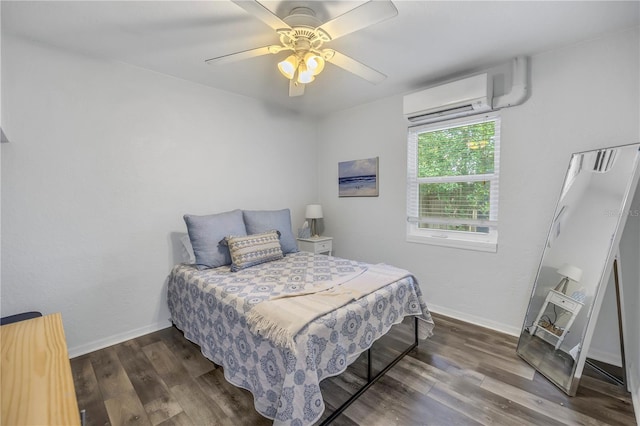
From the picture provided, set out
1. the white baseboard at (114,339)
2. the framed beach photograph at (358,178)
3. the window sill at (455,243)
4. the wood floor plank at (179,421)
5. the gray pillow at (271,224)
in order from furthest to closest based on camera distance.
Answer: the framed beach photograph at (358,178), the gray pillow at (271,224), the window sill at (455,243), the white baseboard at (114,339), the wood floor plank at (179,421)

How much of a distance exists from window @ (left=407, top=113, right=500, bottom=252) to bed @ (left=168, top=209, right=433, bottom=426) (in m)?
1.00

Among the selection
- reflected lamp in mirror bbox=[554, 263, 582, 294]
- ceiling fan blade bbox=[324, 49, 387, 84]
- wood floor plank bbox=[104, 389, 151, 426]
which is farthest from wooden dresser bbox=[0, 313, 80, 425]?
reflected lamp in mirror bbox=[554, 263, 582, 294]

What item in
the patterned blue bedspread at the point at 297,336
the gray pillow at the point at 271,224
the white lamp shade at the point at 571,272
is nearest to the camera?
the patterned blue bedspread at the point at 297,336

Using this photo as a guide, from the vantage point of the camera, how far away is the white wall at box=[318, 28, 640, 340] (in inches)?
80.5

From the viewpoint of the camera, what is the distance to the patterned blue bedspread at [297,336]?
4.54ft

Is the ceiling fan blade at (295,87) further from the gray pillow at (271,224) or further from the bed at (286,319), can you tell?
the bed at (286,319)

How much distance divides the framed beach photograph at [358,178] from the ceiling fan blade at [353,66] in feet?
4.80

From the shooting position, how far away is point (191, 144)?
2.84 meters

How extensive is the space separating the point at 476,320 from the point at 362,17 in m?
2.71

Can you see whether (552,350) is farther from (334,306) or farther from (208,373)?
(208,373)

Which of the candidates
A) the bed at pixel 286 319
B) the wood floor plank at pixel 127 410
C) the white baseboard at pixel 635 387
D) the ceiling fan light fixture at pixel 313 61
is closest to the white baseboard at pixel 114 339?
the bed at pixel 286 319

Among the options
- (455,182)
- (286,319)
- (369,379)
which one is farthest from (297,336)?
(455,182)

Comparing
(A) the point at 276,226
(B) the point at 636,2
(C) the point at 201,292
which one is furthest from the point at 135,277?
(B) the point at 636,2

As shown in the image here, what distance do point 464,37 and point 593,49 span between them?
38.6 inches
